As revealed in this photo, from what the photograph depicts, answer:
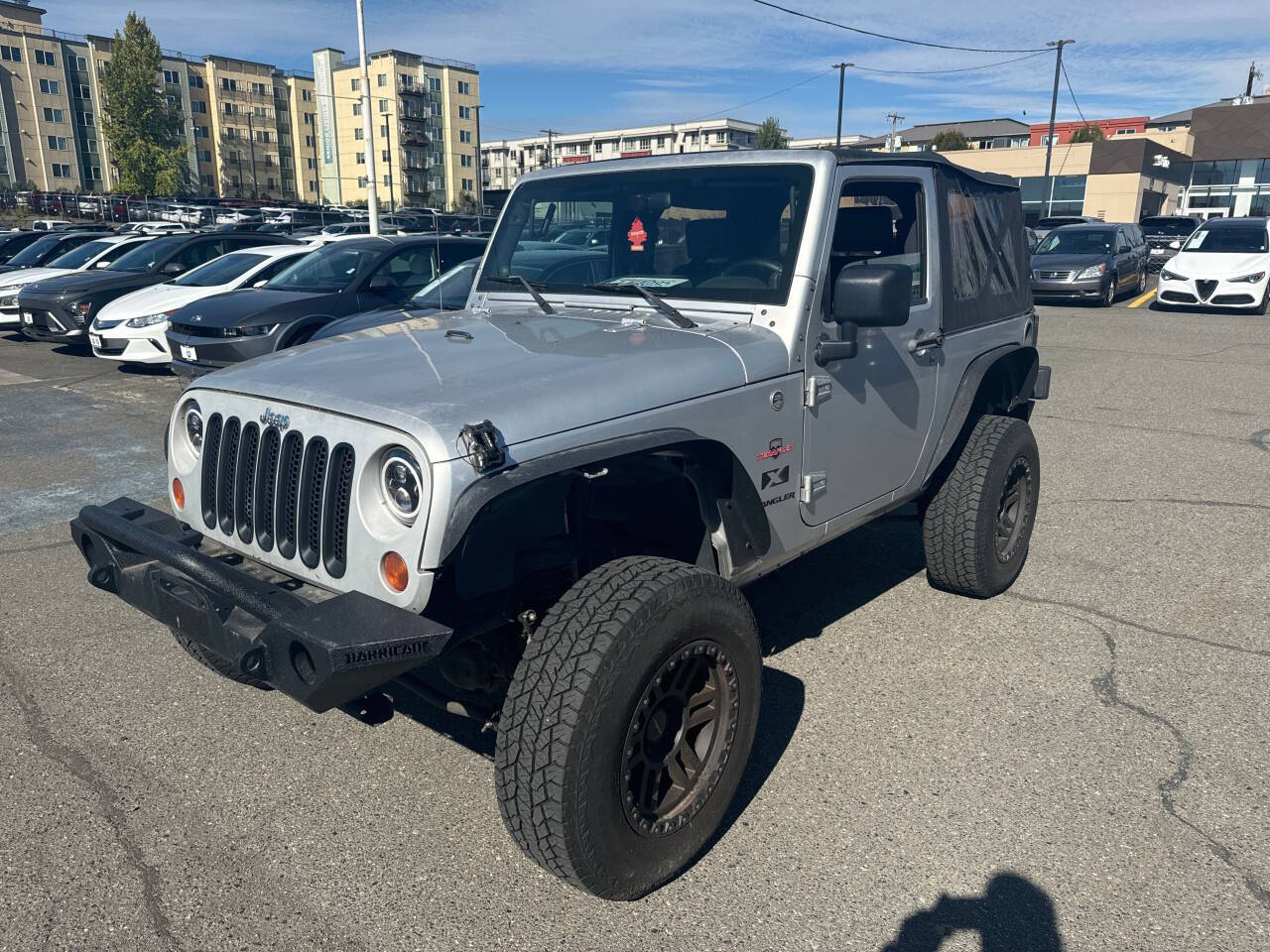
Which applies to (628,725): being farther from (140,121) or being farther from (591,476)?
(140,121)

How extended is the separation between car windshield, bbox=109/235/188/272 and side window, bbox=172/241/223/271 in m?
0.11

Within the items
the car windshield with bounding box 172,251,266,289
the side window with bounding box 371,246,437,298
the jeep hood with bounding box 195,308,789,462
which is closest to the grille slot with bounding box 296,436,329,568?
the jeep hood with bounding box 195,308,789,462

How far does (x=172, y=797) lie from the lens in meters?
3.09

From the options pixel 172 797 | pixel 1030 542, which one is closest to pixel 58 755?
pixel 172 797

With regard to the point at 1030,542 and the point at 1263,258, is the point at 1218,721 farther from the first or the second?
the point at 1263,258

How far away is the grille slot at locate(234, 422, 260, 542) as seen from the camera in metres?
2.75

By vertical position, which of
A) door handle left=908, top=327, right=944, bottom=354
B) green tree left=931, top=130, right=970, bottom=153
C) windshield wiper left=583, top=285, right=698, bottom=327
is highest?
green tree left=931, top=130, right=970, bottom=153

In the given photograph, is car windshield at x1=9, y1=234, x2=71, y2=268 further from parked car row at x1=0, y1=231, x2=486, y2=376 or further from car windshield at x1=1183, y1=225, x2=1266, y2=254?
car windshield at x1=1183, y1=225, x2=1266, y2=254

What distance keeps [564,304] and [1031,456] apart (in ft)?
8.18

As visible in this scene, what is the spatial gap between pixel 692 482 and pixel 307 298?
7590mm

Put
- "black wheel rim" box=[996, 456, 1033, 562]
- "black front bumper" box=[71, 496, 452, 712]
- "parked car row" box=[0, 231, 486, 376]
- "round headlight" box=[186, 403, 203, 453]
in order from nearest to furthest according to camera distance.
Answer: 1. "black front bumper" box=[71, 496, 452, 712]
2. "round headlight" box=[186, 403, 203, 453]
3. "black wheel rim" box=[996, 456, 1033, 562]
4. "parked car row" box=[0, 231, 486, 376]

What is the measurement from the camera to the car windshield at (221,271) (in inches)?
459

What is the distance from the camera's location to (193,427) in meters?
3.05

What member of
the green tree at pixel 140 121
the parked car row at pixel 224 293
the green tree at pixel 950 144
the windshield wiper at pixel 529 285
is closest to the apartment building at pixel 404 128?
the green tree at pixel 140 121
